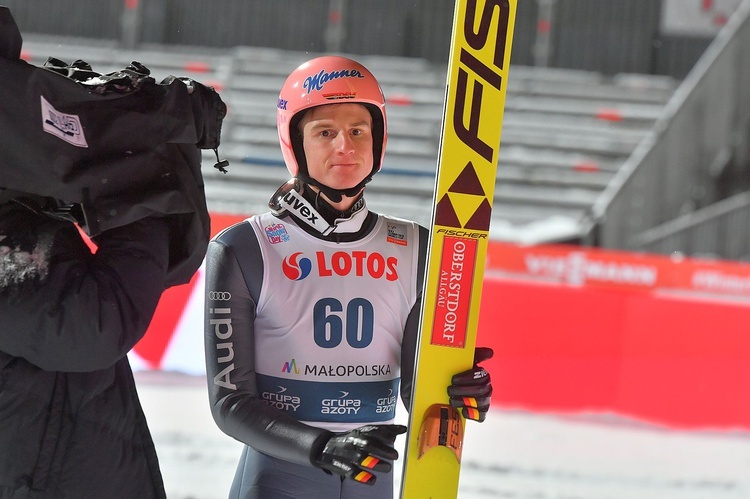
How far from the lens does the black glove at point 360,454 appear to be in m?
1.45

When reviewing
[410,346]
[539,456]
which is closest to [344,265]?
[410,346]

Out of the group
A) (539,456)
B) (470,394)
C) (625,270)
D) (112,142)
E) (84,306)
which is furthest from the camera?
(625,270)

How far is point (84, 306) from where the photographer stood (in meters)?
1.27

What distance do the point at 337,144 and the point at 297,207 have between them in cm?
15

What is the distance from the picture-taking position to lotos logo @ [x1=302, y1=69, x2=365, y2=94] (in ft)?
5.83

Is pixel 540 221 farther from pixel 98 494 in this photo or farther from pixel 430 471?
pixel 98 494

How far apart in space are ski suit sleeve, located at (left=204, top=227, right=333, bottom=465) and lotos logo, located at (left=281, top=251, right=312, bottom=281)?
5 cm

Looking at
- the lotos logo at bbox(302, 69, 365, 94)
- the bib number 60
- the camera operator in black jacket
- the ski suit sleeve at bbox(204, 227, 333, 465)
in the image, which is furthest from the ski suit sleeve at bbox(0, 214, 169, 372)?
the lotos logo at bbox(302, 69, 365, 94)

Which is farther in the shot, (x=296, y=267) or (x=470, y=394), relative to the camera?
(x=296, y=267)

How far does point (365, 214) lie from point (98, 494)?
0.76m

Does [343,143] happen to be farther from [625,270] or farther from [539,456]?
[625,270]

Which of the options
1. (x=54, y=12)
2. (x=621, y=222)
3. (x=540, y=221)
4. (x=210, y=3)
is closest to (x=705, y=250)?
(x=621, y=222)

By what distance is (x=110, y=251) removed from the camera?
135cm

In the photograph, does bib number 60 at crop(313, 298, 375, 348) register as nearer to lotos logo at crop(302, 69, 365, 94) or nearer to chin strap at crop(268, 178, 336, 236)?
chin strap at crop(268, 178, 336, 236)
